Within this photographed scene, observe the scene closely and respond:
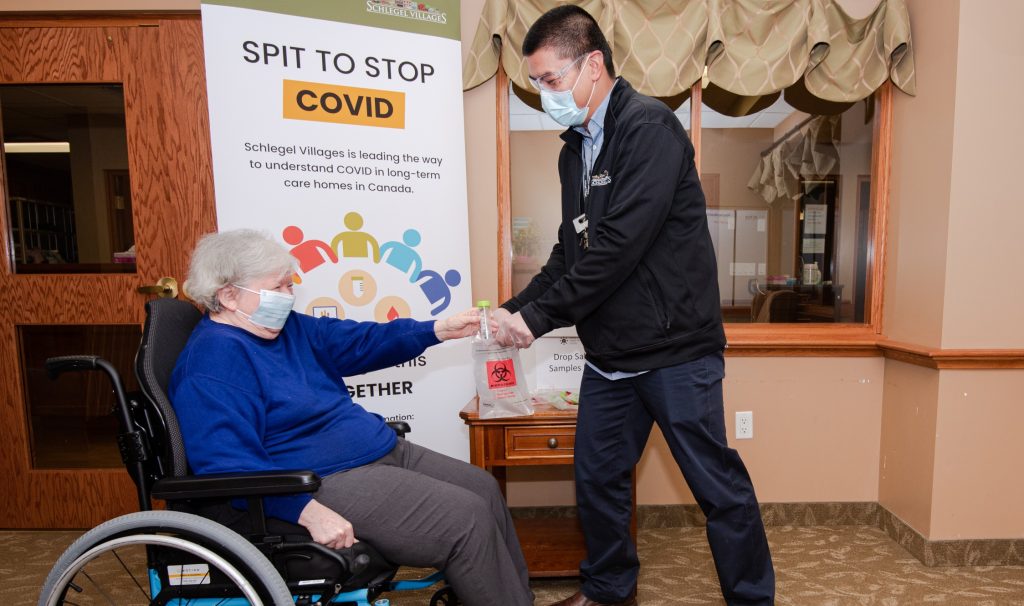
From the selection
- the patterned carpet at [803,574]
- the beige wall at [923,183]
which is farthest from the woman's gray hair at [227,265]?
the beige wall at [923,183]

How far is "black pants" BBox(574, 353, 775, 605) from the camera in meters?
1.50

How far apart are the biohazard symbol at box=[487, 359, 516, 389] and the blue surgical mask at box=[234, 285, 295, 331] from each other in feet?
2.46

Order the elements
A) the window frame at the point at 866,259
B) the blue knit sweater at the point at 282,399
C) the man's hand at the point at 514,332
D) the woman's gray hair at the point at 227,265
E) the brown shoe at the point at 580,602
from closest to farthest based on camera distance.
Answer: the blue knit sweater at the point at 282,399
the woman's gray hair at the point at 227,265
the man's hand at the point at 514,332
the brown shoe at the point at 580,602
the window frame at the point at 866,259

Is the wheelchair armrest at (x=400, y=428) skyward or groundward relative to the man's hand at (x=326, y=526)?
skyward

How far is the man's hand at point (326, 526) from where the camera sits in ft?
3.70

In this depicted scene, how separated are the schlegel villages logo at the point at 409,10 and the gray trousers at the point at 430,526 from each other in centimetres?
170

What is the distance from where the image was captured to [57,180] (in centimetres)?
235

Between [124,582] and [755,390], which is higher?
[755,390]

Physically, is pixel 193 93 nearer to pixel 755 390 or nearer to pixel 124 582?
pixel 124 582


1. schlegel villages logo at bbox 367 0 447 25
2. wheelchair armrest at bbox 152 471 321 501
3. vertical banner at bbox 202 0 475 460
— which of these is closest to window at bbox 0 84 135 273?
vertical banner at bbox 202 0 475 460

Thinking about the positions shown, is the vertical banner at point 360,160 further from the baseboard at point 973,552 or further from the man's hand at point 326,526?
the baseboard at point 973,552

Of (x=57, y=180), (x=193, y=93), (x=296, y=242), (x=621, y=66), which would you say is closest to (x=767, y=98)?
(x=621, y=66)

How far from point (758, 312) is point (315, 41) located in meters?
2.19

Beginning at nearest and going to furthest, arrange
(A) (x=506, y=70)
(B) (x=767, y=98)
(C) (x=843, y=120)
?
(A) (x=506, y=70), (B) (x=767, y=98), (C) (x=843, y=120)
